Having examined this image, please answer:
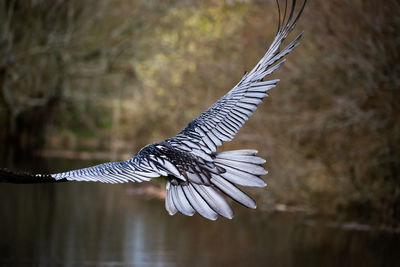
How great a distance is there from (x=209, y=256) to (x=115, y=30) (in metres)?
18.6

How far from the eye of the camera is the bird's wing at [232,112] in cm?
577

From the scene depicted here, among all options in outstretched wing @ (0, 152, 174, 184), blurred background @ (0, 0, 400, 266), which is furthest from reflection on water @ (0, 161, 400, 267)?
outstretched wing @ (0, 152, 174, 184)

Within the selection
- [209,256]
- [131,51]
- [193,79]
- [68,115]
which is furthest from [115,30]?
[209,256]

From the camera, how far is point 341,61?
1216 cm

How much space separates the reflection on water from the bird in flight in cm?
378

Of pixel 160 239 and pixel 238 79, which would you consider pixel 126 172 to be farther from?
pixel 238 79

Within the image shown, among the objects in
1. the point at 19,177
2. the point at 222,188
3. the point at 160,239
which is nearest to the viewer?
the point at 19,177

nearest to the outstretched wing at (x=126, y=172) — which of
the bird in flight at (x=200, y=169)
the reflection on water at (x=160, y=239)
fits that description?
the bird in flight at (x=200, y=169)

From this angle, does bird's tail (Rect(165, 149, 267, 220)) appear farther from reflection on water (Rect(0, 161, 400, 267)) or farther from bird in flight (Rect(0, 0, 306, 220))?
reflection on water (Rect(0, 161, 400, 267))

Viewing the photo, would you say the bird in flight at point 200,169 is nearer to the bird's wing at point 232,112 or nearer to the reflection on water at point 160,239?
the bird's wing at point 232,112

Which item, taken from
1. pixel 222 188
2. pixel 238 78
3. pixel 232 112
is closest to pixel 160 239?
pixel 232 112

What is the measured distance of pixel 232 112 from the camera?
6.01 metres

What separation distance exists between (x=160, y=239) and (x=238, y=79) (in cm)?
572

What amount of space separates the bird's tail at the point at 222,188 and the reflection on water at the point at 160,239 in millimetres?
4012
